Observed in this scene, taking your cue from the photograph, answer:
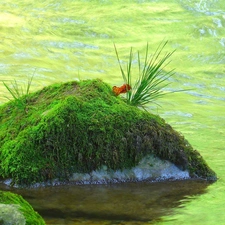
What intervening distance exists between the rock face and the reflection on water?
22cm

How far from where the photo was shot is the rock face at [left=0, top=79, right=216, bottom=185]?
20.9 feet

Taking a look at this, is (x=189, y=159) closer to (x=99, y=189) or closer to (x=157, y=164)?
(x=157, y=164)

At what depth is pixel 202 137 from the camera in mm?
9586

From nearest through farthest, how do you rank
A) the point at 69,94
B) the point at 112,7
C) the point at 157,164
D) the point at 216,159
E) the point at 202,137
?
the point at 157,164
the point at 69,94
the point at 216,159
the point at 202,137
the point at 112,7

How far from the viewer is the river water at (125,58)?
5.78 meters

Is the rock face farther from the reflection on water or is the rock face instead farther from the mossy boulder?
the mossy boulder

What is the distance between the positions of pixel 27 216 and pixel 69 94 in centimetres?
355

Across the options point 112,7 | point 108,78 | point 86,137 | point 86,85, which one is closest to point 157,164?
point 86,137

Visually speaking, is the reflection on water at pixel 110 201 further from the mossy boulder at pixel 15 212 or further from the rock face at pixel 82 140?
the mossy boulder at pixel 15 212

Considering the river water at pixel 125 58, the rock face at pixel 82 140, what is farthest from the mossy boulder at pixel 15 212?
the rock face at pixel 82 140

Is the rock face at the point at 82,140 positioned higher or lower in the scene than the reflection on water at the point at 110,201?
higher

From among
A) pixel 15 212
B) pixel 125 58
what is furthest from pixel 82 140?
pixel 125 58

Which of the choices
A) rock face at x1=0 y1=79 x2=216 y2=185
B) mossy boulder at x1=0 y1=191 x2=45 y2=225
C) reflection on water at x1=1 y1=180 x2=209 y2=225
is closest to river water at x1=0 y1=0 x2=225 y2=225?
reflection on water at x1=1 y1=180 x2=209 y2=225

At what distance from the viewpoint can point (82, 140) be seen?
6.50m
